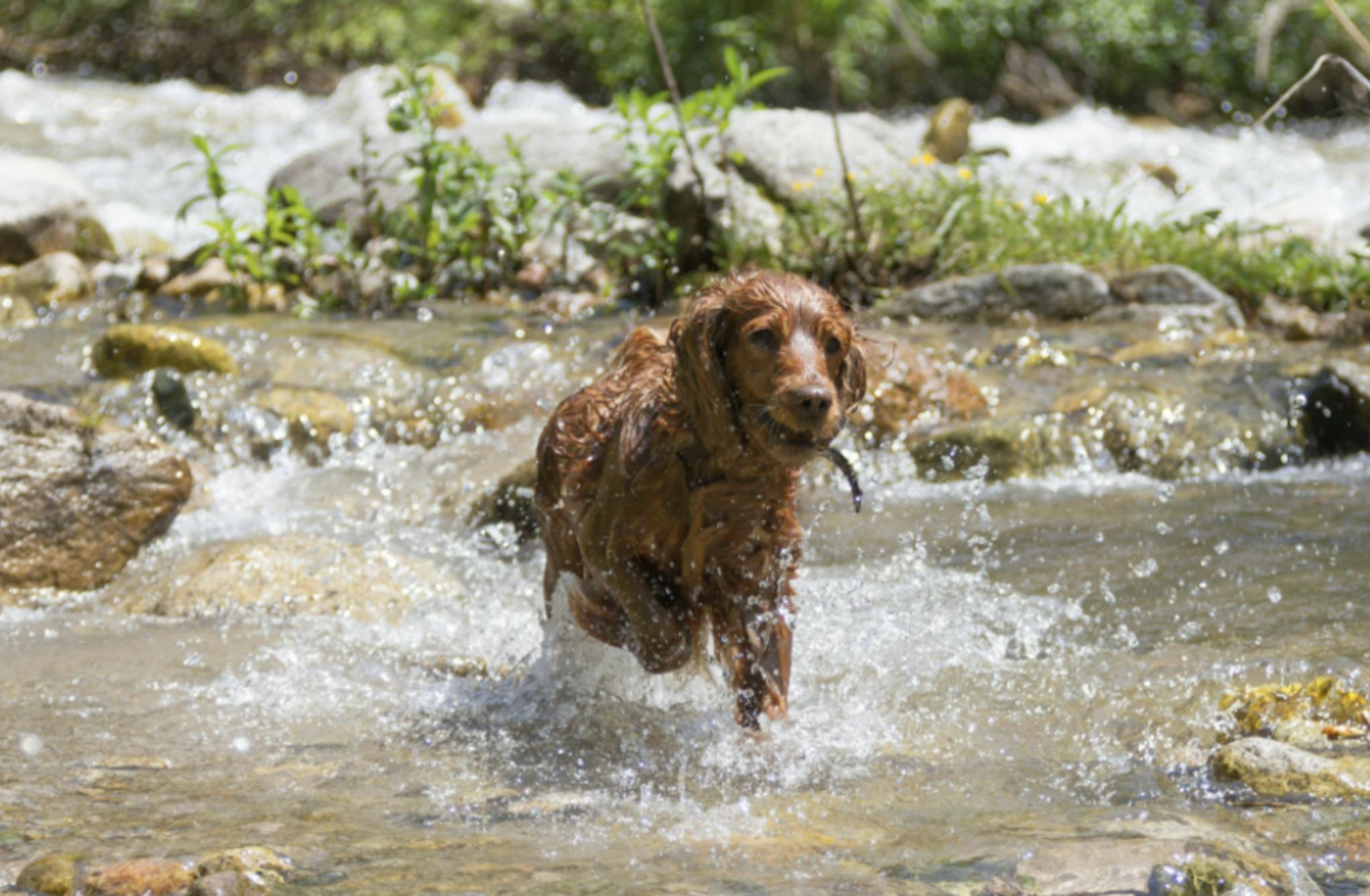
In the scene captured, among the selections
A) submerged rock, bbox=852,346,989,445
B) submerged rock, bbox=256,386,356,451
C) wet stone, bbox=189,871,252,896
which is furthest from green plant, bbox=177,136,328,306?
wet stone, bbox=189,871,252,896

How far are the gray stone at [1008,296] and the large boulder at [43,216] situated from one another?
6326 mm

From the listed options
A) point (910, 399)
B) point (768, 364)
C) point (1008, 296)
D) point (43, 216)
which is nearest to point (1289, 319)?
point (1008, 296)

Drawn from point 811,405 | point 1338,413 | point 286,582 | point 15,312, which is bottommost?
point 286,582

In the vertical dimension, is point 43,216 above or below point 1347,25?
below

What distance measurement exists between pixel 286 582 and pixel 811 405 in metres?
3.06

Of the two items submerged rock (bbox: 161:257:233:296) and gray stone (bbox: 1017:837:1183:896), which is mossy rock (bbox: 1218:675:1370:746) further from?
submerged rock (bbox: 161:257:233:296)

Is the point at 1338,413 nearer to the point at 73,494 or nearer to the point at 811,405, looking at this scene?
the point at 811,405

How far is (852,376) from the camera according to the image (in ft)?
12.4

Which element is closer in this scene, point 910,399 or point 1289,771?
point 1289,771

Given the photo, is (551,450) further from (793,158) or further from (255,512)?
(793,158)

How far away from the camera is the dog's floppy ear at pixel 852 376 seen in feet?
12.3

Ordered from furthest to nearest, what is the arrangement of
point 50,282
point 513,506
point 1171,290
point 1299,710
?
point 50,282 → point 1171,290 → point 513,506 → point 1299,710

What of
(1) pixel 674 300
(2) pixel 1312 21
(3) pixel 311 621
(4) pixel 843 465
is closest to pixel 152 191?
(1) pixel 674 300

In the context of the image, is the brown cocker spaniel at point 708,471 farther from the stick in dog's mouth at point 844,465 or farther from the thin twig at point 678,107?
the thin twig at point 678,107
